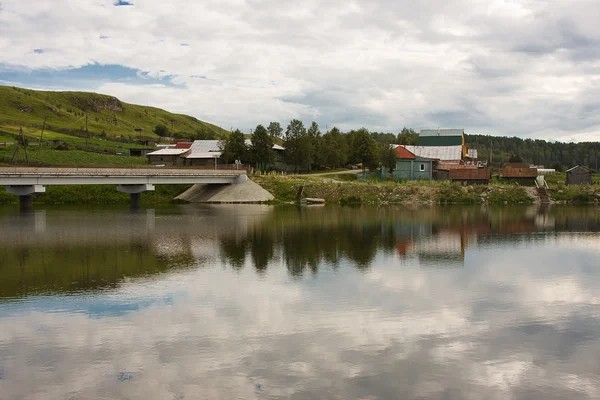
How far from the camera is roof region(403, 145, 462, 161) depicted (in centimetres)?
13050

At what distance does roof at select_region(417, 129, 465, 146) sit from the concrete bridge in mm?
64130

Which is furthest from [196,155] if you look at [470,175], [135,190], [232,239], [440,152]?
[232,239]

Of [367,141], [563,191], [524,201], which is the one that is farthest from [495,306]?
[367,141]

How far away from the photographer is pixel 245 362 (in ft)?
59.5

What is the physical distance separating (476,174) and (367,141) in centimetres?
2520

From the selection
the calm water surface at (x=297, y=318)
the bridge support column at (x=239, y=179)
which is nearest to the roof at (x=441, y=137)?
the bridge support column at (x=239, y=179)

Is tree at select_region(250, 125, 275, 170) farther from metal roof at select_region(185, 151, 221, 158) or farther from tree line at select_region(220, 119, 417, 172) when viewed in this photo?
metal roof at select_region(185, 151, 221, 158)

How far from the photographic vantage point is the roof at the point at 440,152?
130500mm

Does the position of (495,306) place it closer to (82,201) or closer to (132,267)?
(132,267)

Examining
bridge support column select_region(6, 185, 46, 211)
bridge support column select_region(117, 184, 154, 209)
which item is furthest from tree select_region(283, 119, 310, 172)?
bridge support column select_region(6, 185, 46, 211)

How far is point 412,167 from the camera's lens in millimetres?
116938

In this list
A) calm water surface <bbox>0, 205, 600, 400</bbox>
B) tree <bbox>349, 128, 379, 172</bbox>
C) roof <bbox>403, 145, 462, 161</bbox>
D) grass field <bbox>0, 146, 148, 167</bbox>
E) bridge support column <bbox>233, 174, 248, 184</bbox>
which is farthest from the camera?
roof <bbox>403, 145, 462, 161</bbox>

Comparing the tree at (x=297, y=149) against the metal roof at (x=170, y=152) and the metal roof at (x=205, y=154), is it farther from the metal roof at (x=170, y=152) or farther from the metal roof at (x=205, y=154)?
the metal roof at (x=170, y=152)

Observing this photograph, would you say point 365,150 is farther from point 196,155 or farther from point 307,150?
point 196,155
